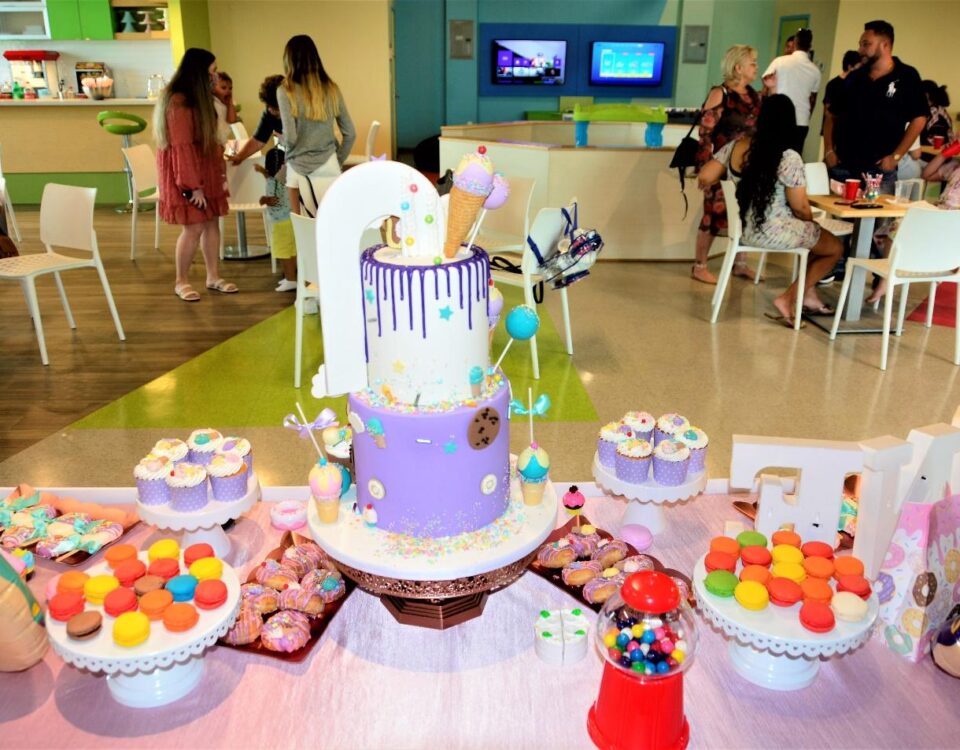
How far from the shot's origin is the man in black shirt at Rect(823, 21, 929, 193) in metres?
5.04

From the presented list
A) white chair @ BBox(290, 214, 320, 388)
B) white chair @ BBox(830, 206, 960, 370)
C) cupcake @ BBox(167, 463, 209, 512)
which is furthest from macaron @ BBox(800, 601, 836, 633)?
white chair @ BBox(830, 206, 960, 370)

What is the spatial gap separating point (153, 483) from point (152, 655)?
493 millimetres

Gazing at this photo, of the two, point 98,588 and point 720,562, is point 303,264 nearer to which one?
point 98,588

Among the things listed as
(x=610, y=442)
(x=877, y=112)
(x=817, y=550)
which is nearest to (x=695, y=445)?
(x=610, y=442)

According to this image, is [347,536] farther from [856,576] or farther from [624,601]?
[856,576]

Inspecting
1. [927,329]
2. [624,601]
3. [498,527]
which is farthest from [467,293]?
[927,329]

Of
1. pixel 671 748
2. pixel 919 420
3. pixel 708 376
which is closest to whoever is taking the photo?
pixel 671 748

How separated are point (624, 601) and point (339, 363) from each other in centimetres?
61

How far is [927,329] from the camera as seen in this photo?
15.8 ft

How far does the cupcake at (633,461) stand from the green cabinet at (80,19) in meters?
8.61

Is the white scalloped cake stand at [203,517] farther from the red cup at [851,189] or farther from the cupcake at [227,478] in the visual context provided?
the red cup at [851,189]

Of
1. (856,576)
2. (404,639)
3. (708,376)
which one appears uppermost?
(856,576)

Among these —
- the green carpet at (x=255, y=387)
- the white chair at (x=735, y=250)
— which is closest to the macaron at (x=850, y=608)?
the green carpet at (x=255, y=387)

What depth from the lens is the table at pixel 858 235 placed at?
4395 mm
